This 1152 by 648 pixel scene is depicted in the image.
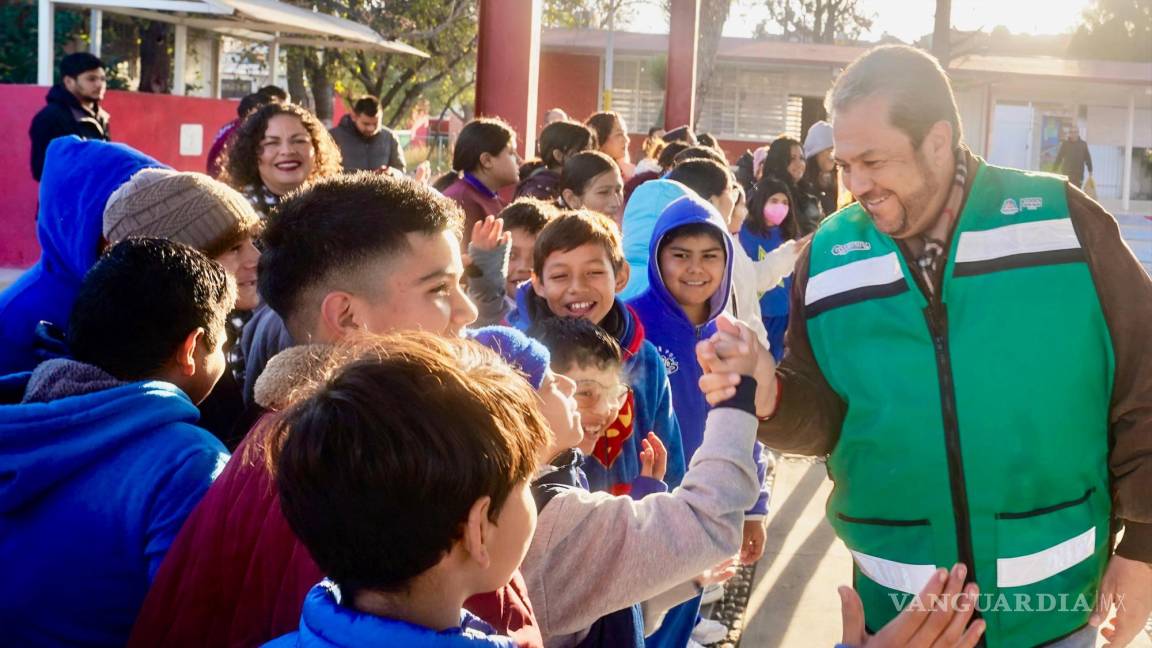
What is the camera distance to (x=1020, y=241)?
262cm

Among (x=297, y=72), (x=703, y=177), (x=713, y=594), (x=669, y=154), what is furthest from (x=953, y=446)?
(x=297, y=72)

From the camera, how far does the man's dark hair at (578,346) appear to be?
303cm

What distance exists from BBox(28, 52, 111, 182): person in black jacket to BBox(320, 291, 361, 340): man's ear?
7.88 m

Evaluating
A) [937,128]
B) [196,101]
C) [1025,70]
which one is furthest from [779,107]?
[937,128]

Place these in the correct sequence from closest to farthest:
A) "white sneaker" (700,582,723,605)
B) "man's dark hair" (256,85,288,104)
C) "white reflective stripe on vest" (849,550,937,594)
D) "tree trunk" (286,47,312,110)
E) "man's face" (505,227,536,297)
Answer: "white reflective stripe on vest" (849,550,937,594)
"man's face" (505,227,536,297)
"white sneaker" (700,582,723,605)
"man's dark hair" (256,85,288,104)
"tree trunk" (286,47,312,110)

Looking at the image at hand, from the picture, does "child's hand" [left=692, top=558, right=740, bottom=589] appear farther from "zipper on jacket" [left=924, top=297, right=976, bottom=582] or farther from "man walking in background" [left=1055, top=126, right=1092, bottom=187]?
"man walking in background" [left=1055, top=126, right=1092, bottom=187]

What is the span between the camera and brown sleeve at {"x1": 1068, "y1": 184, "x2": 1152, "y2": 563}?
2.56 m

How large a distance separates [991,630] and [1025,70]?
1249 inches

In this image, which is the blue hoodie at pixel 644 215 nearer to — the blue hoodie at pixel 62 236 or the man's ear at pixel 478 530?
the blue hoodie at pixel 62 236

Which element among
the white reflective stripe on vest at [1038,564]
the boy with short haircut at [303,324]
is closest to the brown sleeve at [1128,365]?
the white reflective stripe on vest at [1038,564]

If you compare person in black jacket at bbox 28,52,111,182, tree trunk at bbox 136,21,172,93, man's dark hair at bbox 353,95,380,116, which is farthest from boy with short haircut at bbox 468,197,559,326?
tree trunk at bbox 136,21,172,93

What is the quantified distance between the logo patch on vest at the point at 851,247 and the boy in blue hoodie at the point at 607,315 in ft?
2.44

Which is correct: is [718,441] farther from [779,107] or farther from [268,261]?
[779,107]

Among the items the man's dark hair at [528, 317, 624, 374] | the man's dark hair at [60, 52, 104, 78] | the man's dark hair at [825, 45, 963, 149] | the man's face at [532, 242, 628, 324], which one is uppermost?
the man's dark hair at [60, 52, 104, 78]
